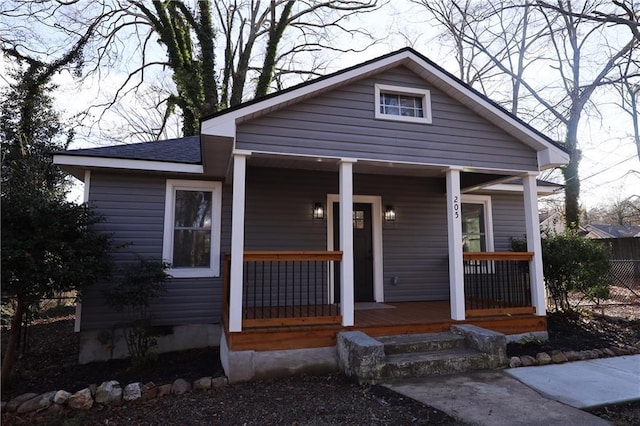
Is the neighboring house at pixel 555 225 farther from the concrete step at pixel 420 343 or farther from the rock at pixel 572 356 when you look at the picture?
the concrete step at pixel 420 343

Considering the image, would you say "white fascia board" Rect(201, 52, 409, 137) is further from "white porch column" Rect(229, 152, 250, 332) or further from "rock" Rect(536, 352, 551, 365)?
"rock" Rect(536, 352, 551, 365)

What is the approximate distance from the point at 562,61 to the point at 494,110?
40.2 ft

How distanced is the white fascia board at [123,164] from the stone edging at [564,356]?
5363 mm

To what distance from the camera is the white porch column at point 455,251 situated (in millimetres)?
5254

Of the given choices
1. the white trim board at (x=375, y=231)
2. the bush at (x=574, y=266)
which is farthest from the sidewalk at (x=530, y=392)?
the white trim board at (x=375, y=231)

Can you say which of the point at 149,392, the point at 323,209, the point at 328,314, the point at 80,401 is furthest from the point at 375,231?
the point at 80,401

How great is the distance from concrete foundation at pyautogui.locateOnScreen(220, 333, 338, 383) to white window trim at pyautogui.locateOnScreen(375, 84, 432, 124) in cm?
331

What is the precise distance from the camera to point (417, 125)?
17.8 feet

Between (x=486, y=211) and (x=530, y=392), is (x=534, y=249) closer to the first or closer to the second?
(x=486, y=211)

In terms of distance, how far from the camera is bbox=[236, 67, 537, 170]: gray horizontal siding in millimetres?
4855

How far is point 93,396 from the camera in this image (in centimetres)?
389

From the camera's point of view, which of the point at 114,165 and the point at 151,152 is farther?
the point at 151,152

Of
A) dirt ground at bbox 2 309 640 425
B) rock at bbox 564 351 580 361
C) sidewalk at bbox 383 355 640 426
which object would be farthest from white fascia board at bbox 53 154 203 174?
rock at bbox 564 351 580 361

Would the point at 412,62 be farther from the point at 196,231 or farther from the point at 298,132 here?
the point at 196,231
